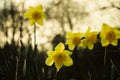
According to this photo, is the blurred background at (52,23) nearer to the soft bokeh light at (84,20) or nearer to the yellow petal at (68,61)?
the soft bokeh light at (84,20)

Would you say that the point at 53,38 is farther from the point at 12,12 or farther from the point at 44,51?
the point at 12,12

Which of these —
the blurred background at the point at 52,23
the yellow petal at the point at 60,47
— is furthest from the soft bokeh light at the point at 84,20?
the yellow petal at the point at 60,47

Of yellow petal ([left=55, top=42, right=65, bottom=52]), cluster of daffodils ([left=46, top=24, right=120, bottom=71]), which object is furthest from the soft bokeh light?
yellow petal ([left=55, top=42, right=65, bottom=52])

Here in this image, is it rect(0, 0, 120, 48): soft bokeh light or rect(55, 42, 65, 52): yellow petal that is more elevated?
rect(0, 0, 120, 48): soft bokeh light

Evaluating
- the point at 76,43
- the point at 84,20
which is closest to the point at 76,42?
the point at 76,43

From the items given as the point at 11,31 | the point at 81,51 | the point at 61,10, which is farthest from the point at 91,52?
the point at 11,31

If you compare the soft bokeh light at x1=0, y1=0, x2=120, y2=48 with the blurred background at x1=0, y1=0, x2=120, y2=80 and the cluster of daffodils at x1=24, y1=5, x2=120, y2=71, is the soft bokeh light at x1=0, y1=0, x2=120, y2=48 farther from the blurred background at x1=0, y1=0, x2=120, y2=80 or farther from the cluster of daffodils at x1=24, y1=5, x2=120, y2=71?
the cluster of daffodils at x1=24, y1=5, x2=120, y2=71

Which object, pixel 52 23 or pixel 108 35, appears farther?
pixel 52 23

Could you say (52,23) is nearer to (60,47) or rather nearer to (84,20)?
(84,20)

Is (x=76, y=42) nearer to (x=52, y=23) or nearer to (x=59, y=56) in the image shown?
(x=59, y=56)

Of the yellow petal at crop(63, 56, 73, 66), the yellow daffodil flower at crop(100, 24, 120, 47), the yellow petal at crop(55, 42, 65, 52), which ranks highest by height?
the yellow daffodil flower at crop(100, 24, 120, 47)

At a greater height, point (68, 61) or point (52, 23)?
point (52, 23)

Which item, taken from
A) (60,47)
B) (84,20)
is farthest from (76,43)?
(84,20)
